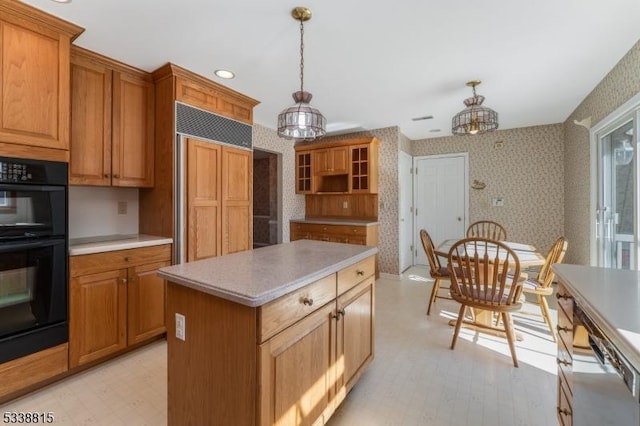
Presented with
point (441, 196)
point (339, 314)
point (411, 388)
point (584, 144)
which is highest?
point (584, 144)

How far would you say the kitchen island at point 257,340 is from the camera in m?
1.10

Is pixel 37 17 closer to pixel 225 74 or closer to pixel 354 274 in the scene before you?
pixel 225 74

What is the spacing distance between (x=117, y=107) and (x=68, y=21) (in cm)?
65

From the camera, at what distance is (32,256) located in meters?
1.83

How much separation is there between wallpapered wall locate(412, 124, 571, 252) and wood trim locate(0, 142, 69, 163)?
5.23m

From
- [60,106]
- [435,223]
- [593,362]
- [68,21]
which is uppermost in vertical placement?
[68,21]

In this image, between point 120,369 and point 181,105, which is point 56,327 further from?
point 181,105

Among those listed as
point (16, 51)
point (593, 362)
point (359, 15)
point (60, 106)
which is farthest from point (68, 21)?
point (593, 362)

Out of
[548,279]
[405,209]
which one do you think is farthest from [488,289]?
[405,209]

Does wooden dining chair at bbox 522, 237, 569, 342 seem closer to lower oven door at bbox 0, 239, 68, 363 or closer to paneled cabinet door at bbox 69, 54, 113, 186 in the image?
lower oven door at bbox 0, 239, 68, 363

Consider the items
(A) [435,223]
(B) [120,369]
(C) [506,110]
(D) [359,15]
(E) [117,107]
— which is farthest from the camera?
(A) [435,223]

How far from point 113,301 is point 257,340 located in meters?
1.74

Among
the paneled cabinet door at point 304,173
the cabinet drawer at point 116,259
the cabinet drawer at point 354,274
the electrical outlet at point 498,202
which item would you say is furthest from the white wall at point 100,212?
the electrical outlet at point 498,202

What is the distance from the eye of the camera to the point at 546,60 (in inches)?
96.6
